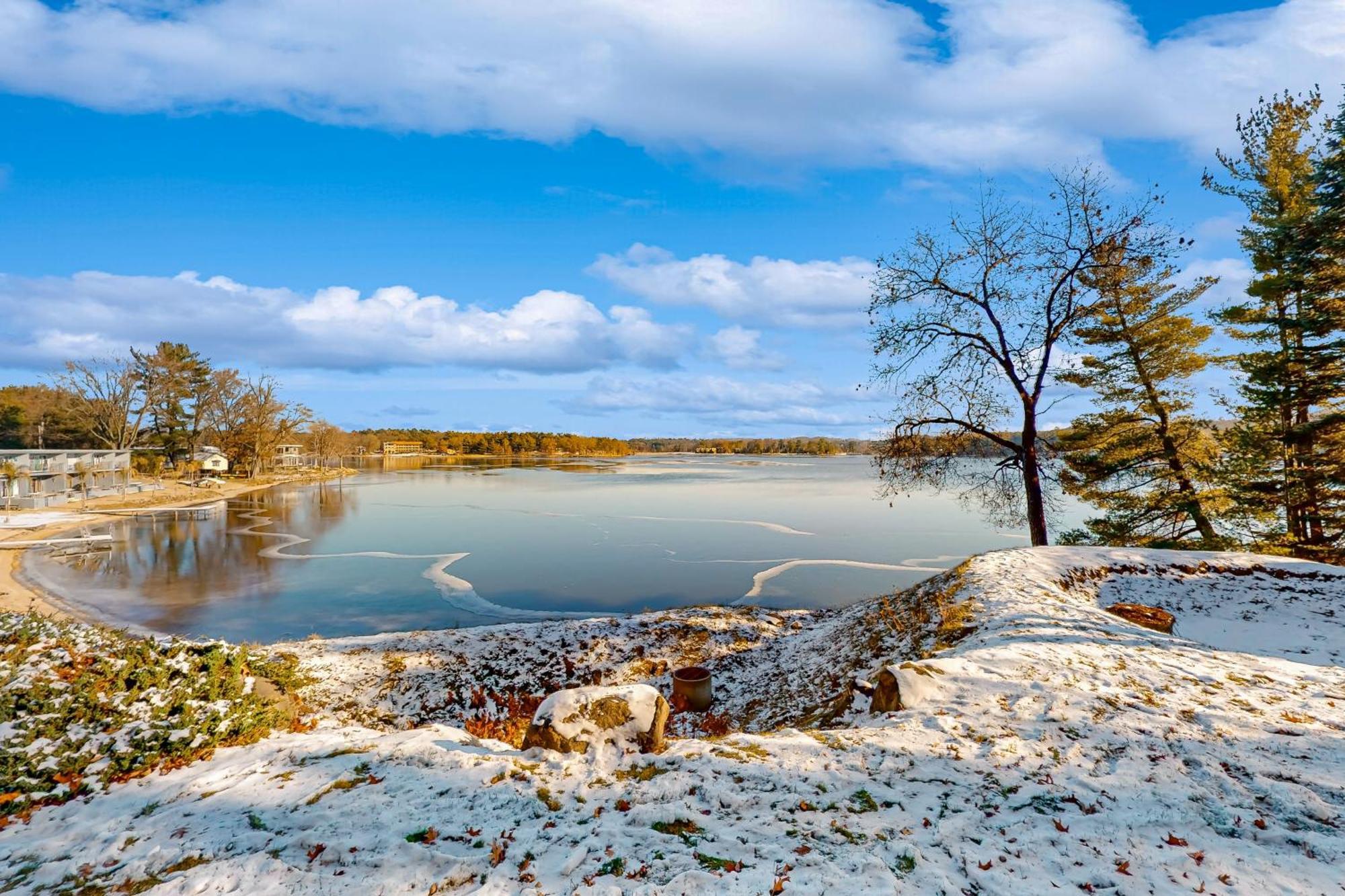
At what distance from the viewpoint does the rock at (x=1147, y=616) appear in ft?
25.2

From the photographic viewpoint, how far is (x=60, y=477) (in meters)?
42.8

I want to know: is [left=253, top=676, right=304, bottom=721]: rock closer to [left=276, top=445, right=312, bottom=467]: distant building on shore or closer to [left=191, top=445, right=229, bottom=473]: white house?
[left=191, top=445, right=229, bottom=473]: white house

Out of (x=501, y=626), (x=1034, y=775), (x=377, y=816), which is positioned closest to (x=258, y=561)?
(x=501, y=626)

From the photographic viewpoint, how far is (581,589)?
1823cm

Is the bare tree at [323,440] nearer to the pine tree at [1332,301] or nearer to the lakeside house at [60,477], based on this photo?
the lakeside house at [60,477]

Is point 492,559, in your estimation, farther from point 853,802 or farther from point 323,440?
point 323,440

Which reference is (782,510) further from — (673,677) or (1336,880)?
(1336,880)

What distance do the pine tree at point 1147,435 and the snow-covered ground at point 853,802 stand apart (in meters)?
9.50

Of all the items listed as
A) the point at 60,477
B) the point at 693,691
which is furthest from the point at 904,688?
the point at 60,477

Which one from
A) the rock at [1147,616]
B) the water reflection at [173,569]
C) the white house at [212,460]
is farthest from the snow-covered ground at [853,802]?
the white house at [212,460]

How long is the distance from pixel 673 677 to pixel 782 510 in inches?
1096

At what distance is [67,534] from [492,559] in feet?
75.1

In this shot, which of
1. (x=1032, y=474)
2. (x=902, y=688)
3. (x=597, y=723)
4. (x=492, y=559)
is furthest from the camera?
(x=492, y=559)

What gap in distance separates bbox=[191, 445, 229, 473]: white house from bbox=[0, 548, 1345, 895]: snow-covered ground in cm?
7196
